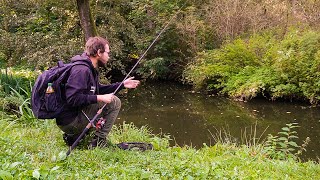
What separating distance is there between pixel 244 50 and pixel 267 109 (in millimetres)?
3134

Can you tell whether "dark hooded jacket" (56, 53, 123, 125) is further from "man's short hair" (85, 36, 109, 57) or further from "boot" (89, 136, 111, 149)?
"boot" (89, 136, 111, 149)

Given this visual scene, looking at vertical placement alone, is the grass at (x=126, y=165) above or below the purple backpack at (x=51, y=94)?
below

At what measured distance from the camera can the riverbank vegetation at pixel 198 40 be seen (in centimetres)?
1281

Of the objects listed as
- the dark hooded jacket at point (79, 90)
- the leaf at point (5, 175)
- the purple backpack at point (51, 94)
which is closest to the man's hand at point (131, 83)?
the dark hooded jacket at point (79, 90)

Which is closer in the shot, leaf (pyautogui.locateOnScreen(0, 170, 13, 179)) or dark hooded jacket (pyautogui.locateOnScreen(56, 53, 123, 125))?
leaf (pyautogui.locateOnScreen(0, 170, 13, 179))

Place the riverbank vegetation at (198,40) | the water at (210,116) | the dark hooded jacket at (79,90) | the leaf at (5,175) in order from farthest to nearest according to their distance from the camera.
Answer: the riverbank vegetation at (198,40)
the water at (210,116)
the dark hooded jacket at (79,90)
the leaf at (5,175)

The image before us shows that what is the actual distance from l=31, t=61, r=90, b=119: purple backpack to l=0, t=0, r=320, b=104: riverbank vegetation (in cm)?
646

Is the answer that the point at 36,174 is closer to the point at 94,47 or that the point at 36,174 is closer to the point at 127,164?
the point at 127,164

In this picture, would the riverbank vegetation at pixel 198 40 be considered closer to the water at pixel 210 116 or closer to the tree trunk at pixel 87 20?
the water at pixel 210 116

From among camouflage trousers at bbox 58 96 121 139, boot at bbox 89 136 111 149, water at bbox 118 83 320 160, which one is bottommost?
water at bbox 118 83 320 160

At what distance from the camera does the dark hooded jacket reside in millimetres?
4031

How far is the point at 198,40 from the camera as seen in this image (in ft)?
54.6

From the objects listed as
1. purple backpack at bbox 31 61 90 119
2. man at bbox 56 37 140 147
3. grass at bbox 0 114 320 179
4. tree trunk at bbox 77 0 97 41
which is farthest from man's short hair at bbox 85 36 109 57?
tree trunk at bbox 77 0 97 41

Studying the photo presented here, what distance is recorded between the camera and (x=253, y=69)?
14.6 m
